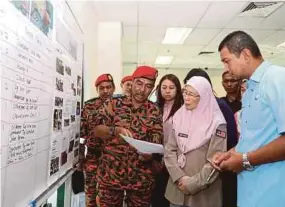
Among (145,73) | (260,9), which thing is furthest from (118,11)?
(145,73)

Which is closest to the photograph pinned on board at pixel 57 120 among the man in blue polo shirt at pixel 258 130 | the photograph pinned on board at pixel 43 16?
the photograph pinned on board at pixel 43 16

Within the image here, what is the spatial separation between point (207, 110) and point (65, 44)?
947mm

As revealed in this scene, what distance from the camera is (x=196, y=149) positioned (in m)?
1.79

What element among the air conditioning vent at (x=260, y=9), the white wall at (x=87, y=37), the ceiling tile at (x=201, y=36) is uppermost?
the ceiling tile at (x=201, y=36)

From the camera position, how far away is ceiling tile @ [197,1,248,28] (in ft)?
12.4

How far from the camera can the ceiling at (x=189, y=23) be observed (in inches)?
152

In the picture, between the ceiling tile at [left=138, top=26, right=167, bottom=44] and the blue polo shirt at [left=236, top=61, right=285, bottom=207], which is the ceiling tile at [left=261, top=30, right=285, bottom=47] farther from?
the blue polo shirt at [left=236, top=61, right=285, bottom=207]

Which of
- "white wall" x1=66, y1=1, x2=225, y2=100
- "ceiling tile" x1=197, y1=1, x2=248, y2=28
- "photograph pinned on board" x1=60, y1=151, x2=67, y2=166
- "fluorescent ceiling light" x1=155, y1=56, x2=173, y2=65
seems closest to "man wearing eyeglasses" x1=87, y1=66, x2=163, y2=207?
"photograph pinned on board" x1=60, y1=151, x2=67, y2=166

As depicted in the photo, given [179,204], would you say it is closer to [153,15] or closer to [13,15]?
[13,15]

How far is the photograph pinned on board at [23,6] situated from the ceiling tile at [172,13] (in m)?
2.84

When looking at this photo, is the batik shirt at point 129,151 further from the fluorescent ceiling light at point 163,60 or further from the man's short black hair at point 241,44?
the fluorescent ceiling light at point 163,60

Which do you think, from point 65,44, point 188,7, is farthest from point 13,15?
point 188,7

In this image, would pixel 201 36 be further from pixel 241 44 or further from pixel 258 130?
pixel 258 130

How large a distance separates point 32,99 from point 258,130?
3.14 ft
